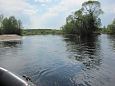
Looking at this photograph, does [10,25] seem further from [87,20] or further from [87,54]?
[87,54]

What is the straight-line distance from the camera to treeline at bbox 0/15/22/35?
117 metres

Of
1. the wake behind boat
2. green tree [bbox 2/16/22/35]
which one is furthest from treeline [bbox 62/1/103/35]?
the wake behind boat

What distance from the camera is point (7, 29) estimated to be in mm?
116812

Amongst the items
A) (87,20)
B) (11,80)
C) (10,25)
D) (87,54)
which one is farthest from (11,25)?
(11,80)

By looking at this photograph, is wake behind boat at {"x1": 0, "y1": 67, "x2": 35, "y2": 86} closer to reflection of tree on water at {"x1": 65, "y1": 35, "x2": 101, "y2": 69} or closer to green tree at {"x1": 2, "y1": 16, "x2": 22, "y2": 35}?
reflection of tree on water at {"x1": 65, "y1": 35, "x2": 101, "y2": 69}

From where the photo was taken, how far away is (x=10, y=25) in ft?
389

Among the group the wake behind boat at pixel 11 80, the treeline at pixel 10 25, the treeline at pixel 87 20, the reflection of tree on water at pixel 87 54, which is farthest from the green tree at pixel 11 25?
the wake behind boat at pixel 11 80

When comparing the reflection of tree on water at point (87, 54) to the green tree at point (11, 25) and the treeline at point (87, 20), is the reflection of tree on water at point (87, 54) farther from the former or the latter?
the green tree at point (11, 25)

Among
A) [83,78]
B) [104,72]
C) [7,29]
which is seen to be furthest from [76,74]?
[7,29]

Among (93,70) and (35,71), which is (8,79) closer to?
(35,71)

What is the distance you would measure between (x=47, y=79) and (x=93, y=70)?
4.61m

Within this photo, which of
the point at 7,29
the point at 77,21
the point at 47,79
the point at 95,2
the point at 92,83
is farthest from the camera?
the point at 7,29

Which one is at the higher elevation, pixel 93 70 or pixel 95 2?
pixel 95 2

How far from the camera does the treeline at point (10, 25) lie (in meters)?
117
